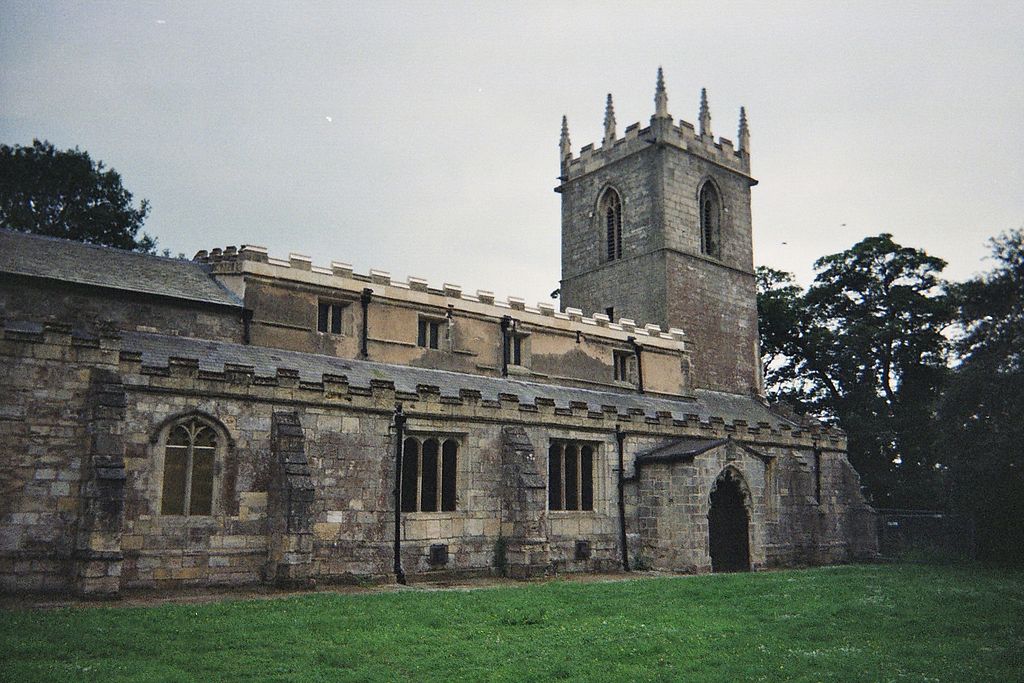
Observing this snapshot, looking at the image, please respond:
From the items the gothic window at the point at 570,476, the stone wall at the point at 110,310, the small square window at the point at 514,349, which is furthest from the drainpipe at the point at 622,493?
the stone wall at the point at 110,310

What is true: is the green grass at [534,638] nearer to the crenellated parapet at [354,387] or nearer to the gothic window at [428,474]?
the gothic window at [428,474]

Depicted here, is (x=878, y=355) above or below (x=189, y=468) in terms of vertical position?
above

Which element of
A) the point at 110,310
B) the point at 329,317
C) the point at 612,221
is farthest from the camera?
the point at 612,221

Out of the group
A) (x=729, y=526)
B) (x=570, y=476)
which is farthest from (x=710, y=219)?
(x=570, y=476)

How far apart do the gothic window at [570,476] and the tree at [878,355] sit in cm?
2196

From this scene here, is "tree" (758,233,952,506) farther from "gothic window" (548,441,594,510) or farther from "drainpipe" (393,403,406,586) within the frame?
"drainpipe" (393,403,406,586)

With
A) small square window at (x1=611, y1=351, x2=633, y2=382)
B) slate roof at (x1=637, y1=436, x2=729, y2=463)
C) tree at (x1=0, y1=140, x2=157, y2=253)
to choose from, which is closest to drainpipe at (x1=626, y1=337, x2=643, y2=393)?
small square window at (x1=611, y1=351, x2=633, y2=382)

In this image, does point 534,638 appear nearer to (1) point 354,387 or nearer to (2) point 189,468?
(2) point 189,468

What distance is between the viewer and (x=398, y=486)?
21.6 meters

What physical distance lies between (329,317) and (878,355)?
30.4 metres

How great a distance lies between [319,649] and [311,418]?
879 centimetres

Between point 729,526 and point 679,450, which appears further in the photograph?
point 729,526

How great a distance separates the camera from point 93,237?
3781cm

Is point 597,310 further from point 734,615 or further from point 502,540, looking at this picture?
point 734,615
